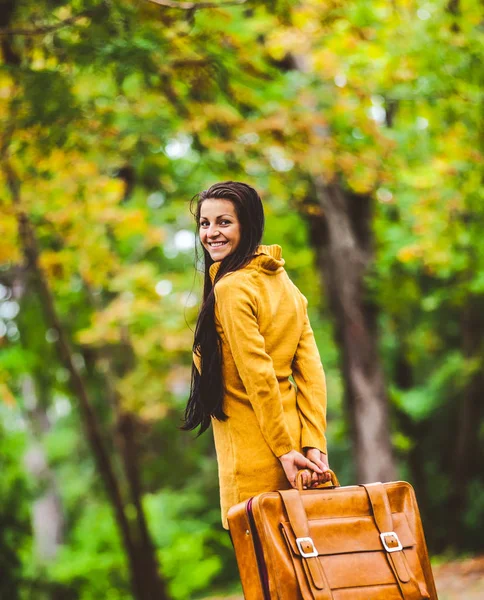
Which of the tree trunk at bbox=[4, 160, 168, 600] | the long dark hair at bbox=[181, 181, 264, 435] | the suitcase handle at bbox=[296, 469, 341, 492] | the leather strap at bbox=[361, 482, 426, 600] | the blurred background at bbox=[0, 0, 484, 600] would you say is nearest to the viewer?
the leather strap at bbox=[361, 482, 426, 600]

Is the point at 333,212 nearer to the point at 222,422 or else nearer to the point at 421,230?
the point at 421,230

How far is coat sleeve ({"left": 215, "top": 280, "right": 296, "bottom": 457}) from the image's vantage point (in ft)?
9.35

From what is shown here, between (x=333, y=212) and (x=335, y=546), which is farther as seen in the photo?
(x=333, y=212)

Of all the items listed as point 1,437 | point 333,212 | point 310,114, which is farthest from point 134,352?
point 310,114

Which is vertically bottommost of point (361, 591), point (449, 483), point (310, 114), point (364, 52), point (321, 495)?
point (449, 483)

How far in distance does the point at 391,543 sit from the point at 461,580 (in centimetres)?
868

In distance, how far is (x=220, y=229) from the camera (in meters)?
3.11

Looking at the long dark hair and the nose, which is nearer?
the long dark hair

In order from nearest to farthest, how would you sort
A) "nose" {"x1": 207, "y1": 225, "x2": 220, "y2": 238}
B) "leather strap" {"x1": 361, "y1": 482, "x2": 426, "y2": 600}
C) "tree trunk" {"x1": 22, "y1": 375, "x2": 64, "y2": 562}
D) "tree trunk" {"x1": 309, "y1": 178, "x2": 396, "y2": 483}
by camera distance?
"leather strap" {"x1": 361, "y1": 482, "x2": 426, "y2": 600}
"nose" {"x1": 207, "y1": 225, "x2": 220, "y2": 238}
"tree trunk" {"x1": 309, "y1": 178, "x2": 396, "y2": 483}
"tree trunk" {"x1": 22, "y1": 375, "x2": 64, "y2": 562}

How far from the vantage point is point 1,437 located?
10.8 meters

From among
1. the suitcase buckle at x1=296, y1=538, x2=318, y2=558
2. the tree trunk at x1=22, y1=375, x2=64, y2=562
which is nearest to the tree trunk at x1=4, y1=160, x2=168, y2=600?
the suitcase buckle at x1=296, y1=538, x2=318, y2=558

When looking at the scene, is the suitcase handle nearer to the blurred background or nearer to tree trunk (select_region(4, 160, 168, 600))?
the blurred background

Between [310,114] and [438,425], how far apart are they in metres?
12.5

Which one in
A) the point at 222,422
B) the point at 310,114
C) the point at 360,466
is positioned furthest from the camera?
the point at 360,466
